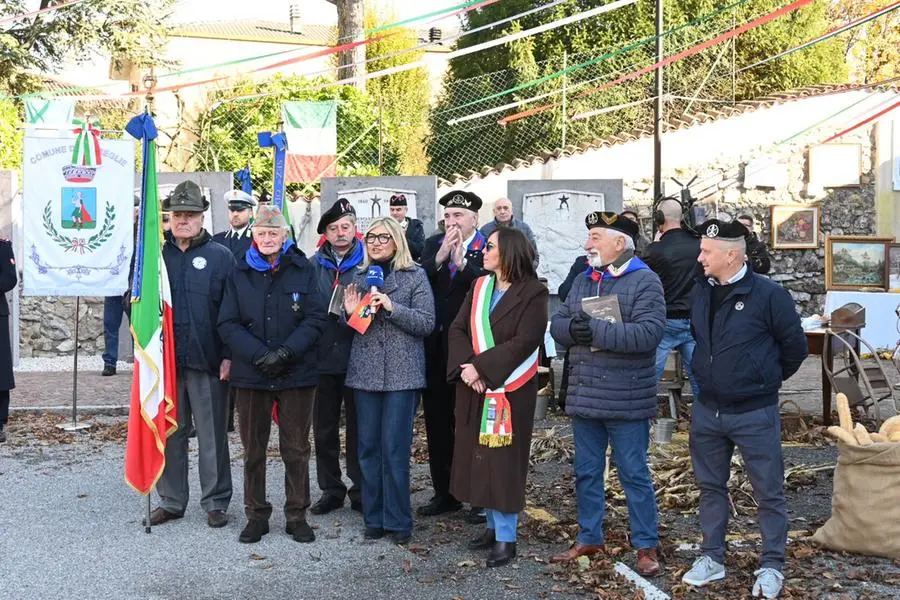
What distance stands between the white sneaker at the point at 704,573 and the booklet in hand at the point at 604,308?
1191 millimetres

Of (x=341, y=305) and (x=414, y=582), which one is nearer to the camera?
(x=414, y=582)

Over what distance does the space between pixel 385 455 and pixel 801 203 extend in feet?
42.4

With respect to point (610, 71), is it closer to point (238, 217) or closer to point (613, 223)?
point (238, 217)

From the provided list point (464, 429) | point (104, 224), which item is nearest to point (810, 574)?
point (464, 429)

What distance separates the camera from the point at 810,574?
215 inches

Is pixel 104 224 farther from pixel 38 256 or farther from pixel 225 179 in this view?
pixel 225 179

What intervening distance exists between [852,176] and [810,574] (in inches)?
519

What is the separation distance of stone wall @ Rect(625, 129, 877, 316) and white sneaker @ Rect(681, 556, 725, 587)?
1235cm

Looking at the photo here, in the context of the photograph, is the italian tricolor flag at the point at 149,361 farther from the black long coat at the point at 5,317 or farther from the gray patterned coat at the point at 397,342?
the black long coat at the point at 5,317

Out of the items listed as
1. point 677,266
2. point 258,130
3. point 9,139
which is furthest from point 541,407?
point 9,139

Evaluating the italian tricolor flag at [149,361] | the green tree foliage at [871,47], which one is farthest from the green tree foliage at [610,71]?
the italian tricolor flag at [149,361]

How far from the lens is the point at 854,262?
15.1 m

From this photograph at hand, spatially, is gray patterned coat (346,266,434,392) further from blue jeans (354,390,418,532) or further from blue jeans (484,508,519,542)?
blue jeans (484,508,519,542)

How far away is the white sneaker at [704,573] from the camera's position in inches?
207
